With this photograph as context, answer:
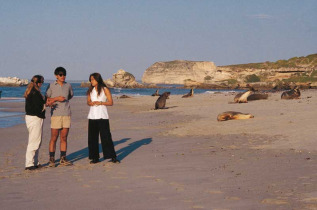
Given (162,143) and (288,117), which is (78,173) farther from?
(288,117)

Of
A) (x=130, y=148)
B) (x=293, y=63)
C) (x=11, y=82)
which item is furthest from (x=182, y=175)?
(x=11, y=82)

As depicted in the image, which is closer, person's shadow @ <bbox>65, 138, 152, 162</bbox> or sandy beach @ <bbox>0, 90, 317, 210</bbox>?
sandy beach @ <bbox>0, 90, 317, 210</bbox>

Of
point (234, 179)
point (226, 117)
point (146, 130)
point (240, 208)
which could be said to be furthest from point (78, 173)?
point (226, 117)

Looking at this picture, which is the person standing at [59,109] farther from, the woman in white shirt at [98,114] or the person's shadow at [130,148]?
the person's shadow at [130,148]

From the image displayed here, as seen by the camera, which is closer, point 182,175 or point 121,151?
point 182,175

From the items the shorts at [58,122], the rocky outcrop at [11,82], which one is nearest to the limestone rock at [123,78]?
the rocky outcrop at [11,82]

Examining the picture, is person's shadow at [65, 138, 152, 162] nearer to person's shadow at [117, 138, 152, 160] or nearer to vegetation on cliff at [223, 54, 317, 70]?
person's shadow at [117, 138, 152, 160]

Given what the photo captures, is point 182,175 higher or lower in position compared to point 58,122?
lower

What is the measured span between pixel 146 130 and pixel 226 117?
116 inches

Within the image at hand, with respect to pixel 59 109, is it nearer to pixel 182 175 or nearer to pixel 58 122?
pixel 58 122

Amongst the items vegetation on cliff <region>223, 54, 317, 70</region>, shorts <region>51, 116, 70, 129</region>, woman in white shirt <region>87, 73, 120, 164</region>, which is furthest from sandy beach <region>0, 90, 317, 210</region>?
vegetation on cliff <region>223, 54, 317, 70</region>

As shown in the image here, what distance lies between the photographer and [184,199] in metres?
5.25

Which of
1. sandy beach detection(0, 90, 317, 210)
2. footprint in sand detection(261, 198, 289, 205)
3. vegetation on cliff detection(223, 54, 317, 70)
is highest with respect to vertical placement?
vegetation on cliff detection(223, 54, 317, 70)

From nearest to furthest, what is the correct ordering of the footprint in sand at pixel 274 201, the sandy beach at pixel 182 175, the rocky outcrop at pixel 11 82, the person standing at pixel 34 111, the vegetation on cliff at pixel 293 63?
the footprint in sand at pixel 274 201 → the sandy beach at pixel 182 175 → the person standing at pixel 34 111 → the vegetation on cliff at pixel 293 63 → the rocky outcrop at pixel 11 82
